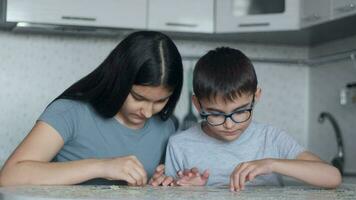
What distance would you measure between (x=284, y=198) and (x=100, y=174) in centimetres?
40

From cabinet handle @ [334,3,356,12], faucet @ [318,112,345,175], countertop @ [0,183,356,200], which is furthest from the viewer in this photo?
faucet @ [318,112,345,175]

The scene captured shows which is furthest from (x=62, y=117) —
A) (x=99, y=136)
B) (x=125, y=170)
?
(x=125, y=170)

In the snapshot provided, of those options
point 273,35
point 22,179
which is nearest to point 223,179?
point 22,179

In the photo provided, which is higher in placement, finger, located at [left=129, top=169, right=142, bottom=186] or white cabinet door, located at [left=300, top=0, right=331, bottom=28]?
white cabinet door, located at [left=300, top=0, right=331, bottom=28]

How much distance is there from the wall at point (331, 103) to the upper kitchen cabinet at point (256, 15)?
34 cm

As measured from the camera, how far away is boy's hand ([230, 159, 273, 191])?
Answer: 1.24 metres

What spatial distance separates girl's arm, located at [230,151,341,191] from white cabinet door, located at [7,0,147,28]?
128 cm

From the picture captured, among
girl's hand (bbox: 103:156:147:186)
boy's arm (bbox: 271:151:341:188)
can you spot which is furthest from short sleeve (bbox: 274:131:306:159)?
girl's hand (bbox: 103:156:147:186)

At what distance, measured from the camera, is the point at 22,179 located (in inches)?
51.5

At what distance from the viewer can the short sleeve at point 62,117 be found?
1436 millimetres

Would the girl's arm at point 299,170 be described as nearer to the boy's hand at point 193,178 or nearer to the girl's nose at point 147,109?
the boy's hand at point 193,178

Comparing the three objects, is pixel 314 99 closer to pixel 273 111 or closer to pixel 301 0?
pixel 273 111

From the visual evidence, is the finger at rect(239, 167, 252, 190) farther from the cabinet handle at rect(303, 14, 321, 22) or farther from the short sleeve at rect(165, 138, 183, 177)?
the cabinet handle at rect(303, 14, 321, 22)

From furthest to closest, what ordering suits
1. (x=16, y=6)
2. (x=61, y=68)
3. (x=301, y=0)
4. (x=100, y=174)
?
(x=61, y=68) → (x=301, y=0) → (x=16, y=6) → (x=100, y=174)
